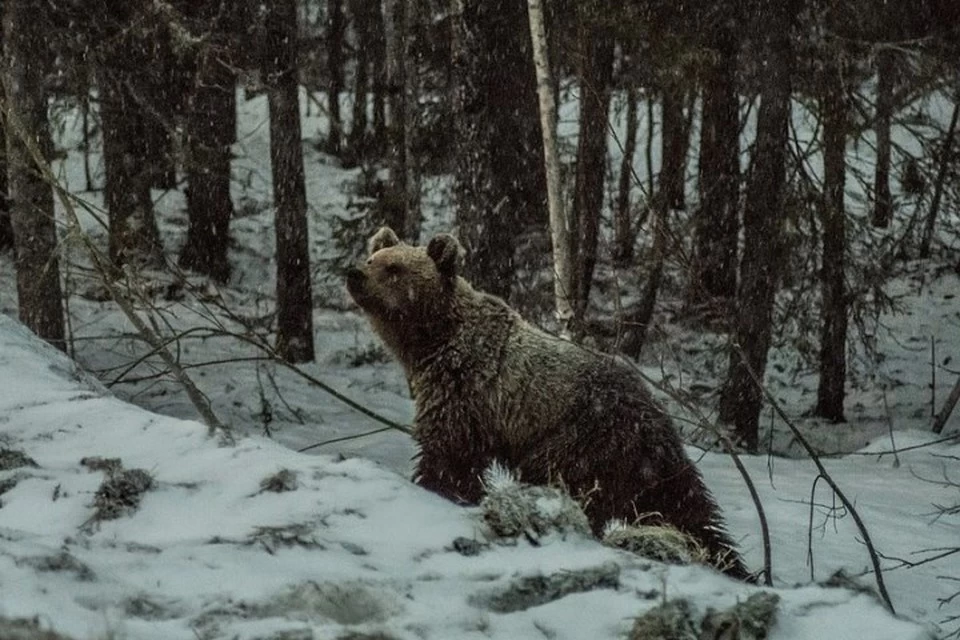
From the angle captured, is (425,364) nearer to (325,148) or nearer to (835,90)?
(835,90)

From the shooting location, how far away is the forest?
9695 mm

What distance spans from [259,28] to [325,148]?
11831 mm

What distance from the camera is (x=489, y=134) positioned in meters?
10.1

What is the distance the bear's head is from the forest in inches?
26.2

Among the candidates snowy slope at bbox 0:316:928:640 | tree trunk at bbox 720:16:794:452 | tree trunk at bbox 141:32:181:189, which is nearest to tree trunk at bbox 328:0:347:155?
tree trunk at bbox 141:32:181:189

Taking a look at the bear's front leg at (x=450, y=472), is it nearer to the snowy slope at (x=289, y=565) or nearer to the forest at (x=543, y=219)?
the forest at (x=543, y=219)

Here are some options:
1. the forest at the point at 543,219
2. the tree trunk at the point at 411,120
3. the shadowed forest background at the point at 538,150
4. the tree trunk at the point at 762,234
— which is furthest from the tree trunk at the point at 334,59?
the tree trunk at the point at 762,234

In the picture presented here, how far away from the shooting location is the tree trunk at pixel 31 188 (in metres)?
11.1

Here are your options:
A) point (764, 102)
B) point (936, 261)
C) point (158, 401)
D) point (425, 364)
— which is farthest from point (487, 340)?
point (936, 261)

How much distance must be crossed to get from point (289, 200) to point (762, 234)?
662cm

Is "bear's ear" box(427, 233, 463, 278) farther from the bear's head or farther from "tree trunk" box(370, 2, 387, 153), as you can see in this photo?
"tree trunk" box(370, 2, 387, 153)

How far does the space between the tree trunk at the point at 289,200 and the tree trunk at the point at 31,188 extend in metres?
4.08

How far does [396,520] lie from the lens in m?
3.51

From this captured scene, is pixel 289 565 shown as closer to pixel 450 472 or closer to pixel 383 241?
pixel 450 472
